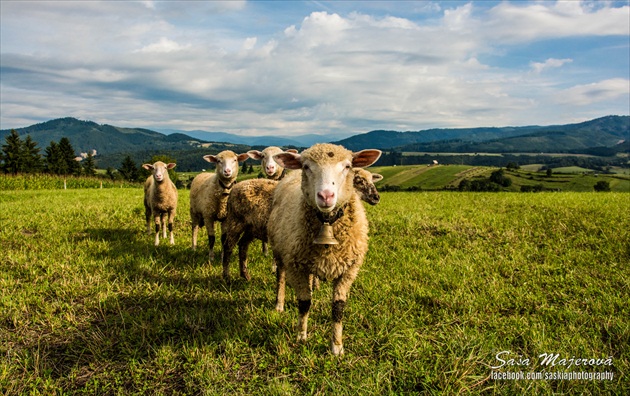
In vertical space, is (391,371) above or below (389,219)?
below

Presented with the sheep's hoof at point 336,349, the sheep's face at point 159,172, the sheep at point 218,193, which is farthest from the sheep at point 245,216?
the sheep's face at point 159,172

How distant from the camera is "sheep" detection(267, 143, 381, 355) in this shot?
438 centimetres

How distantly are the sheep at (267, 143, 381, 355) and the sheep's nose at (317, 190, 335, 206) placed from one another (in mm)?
237

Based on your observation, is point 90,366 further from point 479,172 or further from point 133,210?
point 479,172

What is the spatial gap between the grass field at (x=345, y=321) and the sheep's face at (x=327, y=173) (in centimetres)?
186

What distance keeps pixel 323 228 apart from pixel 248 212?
2.79m

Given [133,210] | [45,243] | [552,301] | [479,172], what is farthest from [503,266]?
[479,172]

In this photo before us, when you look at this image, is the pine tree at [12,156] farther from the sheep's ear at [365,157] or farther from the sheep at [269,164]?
the sheep's ear at [365,157]

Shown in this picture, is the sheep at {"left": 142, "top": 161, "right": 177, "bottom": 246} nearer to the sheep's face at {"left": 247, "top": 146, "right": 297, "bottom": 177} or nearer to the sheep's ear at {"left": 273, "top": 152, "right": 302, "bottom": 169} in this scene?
the sheep's face at {"left": 247, "top": 146, "right": 297, "bottom": 177}

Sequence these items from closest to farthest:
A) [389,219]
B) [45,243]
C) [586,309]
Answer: [586,309]
[45,243]
[389,219]

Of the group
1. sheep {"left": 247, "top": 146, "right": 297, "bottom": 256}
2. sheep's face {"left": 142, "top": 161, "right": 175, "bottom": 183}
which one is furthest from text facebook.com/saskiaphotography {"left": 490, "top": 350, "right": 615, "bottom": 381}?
sheep's face {"left": 142, "top": 161, "right": 175, "bottom": 183}

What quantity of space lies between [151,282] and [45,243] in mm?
4251

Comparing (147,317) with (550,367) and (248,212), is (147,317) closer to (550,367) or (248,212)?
(248,212)

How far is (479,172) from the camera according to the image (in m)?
136
